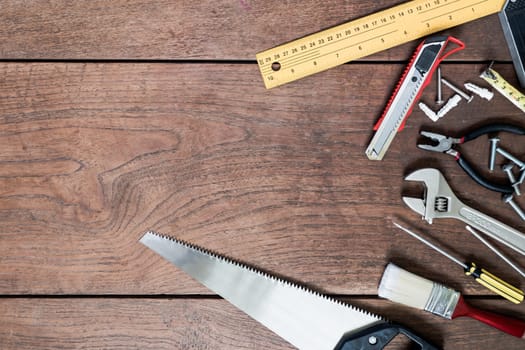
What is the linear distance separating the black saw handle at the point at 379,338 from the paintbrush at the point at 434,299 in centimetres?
5

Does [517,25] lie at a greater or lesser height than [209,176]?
greater

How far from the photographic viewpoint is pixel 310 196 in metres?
0.95

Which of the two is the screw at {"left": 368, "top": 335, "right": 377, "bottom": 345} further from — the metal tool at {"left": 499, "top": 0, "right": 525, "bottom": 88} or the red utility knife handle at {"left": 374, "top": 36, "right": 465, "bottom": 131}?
the metal tool at {"left": 499, "top": 0, "right": 525, "bottom": 88}

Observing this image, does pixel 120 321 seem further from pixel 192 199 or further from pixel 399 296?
pixel 399 296

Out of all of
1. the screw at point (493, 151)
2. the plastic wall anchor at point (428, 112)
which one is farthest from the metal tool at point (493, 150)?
the plastic wall anchor at point (428, 112)

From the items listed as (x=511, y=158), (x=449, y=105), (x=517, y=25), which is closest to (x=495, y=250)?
(x=511, y=158)

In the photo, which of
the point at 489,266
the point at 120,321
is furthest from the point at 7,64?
the point at 489,266

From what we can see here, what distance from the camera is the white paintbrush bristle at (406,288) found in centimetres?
92

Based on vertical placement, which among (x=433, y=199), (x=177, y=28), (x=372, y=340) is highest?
(x=177, y=28)

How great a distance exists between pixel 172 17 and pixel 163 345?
61cm

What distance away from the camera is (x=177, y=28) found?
3.09ft

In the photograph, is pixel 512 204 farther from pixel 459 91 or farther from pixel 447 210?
pixel 459 91

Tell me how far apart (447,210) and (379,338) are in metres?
0.26

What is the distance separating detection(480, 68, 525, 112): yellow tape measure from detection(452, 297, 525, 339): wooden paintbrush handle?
1.23 ft
